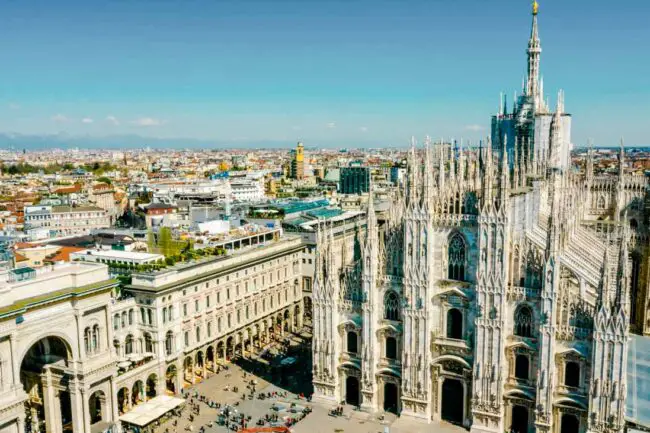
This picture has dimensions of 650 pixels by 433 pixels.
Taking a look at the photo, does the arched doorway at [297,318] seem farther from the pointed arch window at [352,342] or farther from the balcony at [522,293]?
the balcony at [522,293]

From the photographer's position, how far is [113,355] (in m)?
52.1

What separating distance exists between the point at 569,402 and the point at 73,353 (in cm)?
4100

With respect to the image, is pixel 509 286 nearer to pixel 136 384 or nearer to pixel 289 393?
pixel 289 393

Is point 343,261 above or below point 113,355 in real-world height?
above

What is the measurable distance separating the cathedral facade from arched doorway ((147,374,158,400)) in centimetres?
1721

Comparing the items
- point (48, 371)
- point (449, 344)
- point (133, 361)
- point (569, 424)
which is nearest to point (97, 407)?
point (133, 361)

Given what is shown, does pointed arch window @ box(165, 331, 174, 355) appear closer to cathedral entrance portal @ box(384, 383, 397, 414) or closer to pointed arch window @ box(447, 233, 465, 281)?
cathedral entrance portal @ box(384, 383, 397, 414)

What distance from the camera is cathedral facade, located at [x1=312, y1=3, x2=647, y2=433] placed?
45.8 m

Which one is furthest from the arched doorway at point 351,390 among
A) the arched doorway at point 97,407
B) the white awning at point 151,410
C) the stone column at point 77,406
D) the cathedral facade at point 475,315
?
the stone column at point 77,406

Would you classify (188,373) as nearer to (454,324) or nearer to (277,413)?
(277,413)

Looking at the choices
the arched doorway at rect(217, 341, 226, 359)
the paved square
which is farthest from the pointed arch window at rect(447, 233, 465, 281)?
the arched doorway at rect(217, 341, 226, 359)

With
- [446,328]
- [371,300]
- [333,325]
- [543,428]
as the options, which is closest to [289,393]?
[333,325]

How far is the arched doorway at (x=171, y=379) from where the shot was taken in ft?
204

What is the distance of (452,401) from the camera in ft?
172
